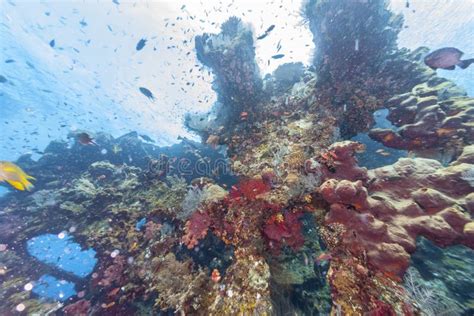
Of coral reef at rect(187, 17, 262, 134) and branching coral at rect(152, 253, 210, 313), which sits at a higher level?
coral reef at rect(187, 17, 262, 134)

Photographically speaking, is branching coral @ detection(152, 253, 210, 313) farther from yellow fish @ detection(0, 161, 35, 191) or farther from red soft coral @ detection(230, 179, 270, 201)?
yellow fish @ detection(0, 161, 35, 191)

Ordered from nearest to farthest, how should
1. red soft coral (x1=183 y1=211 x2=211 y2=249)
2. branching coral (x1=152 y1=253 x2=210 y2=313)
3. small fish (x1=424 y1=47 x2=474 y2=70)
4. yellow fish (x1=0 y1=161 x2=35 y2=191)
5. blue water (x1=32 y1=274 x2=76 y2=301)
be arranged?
yellow fish (x1=0 y1=161 x2=35 y2=191) < branching coral (x1=152 y1=253 x2=210 y2=313) < small fish (x1=424 y1=47 x2=474 y2=70) < red soft coral (x1=183 y1=211 x2=211 y2=249) < blue water (x1=32 y1=274 x2=76 y2=301)

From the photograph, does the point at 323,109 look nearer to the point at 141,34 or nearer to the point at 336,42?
the point at 336,42

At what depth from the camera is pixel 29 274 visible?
31.9ft

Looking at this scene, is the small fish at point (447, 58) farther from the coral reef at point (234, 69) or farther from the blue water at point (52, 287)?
the blue water at point (52, 287)

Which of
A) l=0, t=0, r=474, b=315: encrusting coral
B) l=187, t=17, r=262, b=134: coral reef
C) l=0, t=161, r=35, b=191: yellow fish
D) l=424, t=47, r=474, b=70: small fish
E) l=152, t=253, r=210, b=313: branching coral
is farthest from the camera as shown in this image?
l=187, t=17, r=262, b=134: coral reef

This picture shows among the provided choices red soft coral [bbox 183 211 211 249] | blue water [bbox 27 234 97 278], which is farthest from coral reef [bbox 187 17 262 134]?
blue water [bbox 27 234 97 278]

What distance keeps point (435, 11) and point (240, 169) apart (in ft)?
88.3

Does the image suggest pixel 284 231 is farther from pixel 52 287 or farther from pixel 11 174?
pixel 52 287

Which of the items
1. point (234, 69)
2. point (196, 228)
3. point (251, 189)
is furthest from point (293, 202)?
point (234, 69)

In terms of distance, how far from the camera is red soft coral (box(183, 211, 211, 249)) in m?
5.77

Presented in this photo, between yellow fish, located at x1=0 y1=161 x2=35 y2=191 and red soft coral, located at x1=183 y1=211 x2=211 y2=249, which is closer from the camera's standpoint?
yellow fish, located at x1=0 y1=161 x2=35 y2=191

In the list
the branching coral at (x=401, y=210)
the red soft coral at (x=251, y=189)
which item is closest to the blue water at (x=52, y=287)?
the red soft coral at (x=251, y=189)

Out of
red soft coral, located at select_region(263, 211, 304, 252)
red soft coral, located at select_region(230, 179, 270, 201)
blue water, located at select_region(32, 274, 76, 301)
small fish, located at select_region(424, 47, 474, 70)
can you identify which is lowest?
blue water, located at select_region(32, 274, 76, 301)
